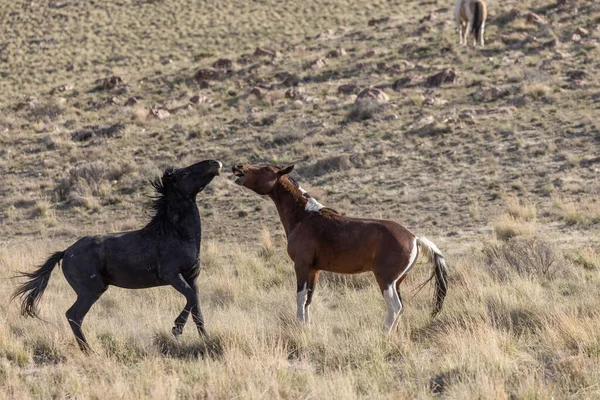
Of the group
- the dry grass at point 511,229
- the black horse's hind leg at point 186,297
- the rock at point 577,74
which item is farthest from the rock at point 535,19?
the black horse's hind leg at point 186,297

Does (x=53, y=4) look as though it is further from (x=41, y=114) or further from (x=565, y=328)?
(x=565, y=328)

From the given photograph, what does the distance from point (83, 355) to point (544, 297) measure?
17.8 ft

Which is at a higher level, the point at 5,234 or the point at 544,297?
the point at 544,297

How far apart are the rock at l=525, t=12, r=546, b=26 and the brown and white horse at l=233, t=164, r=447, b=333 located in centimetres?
2547

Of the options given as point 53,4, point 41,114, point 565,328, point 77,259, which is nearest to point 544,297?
point 565,328

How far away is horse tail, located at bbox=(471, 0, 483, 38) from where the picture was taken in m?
28.7

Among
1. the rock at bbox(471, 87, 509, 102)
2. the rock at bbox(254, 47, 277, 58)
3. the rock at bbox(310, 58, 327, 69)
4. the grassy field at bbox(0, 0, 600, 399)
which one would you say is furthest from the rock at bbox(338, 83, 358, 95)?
the rock at bbox(254, 47, 277, 58)

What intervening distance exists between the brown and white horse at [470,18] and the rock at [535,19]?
2.53 metres

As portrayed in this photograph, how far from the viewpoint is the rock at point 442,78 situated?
25156mm

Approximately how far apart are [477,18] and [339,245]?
2364 cm

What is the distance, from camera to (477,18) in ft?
95.6

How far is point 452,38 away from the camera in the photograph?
3131cm

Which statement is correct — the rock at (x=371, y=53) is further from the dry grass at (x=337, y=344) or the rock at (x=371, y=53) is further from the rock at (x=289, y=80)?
the dry grass at (x=337, y=344)

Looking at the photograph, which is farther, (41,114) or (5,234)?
(41,114)
